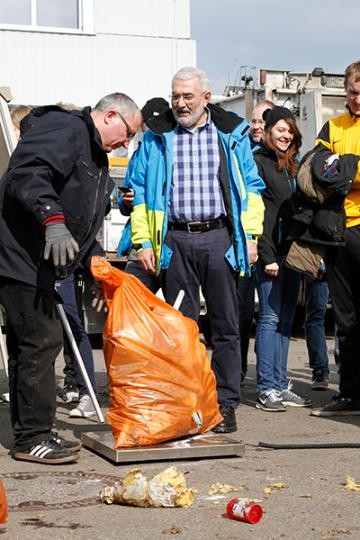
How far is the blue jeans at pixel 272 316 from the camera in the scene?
8102mm

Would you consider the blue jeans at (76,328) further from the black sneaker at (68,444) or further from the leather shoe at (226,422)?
the black sneaker at (68,444)

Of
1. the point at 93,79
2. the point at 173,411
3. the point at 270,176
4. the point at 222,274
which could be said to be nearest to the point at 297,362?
the point at 270,176

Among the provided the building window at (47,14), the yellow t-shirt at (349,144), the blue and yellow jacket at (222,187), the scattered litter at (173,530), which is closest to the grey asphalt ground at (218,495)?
the scattered litter at (173,530)

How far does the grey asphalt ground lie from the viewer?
4.74 meters

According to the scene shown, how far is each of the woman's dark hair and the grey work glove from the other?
9.14 ft

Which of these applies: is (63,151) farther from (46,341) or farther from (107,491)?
(107,491)

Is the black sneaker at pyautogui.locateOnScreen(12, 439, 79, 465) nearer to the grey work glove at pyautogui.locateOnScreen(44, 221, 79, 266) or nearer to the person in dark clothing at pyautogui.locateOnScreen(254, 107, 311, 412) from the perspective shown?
the grey work glove at pyautogui.locateOnScreen(44, 221, 79, 266)

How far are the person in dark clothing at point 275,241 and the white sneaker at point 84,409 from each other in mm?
1195

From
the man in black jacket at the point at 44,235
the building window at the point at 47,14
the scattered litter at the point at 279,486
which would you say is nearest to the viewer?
the scattered litter at the point at 279,486

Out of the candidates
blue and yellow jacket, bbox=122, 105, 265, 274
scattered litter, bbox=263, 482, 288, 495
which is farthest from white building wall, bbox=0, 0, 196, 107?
scattered litter, bbox=263, 482, 288, 495

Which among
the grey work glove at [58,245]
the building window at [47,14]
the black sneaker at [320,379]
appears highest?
the building window at [47,14]

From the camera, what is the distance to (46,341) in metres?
6.15

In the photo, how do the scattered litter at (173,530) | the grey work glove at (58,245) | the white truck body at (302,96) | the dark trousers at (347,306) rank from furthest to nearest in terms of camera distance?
the white truck body at (302,96) → the dark trousers at (347,306) → the grey work glove at (58,245) → the scattered litter at (173,530)

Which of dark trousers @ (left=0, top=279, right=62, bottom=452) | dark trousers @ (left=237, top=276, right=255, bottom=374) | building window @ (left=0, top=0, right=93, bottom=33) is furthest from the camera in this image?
building window @ (left=0, top=0, right=93, bottom=33)
